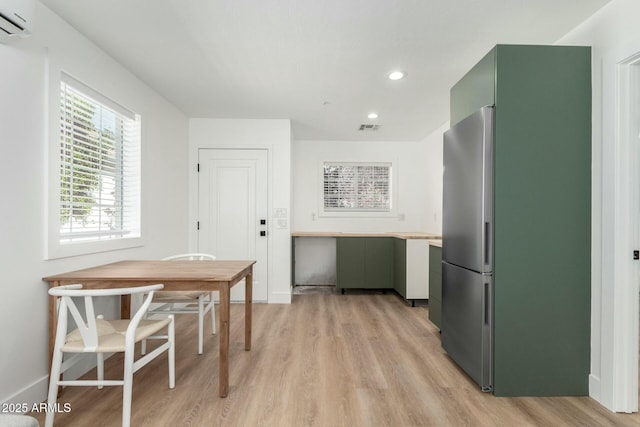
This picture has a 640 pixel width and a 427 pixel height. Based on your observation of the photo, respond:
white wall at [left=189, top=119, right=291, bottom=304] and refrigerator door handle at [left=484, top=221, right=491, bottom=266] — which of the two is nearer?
refrigerator door handle at [left=484, top=221, right=491, bottom=266]

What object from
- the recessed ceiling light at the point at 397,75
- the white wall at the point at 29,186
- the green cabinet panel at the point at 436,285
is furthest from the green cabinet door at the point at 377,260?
the white wall at the point at 29,186

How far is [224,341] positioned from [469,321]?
1.65 meters

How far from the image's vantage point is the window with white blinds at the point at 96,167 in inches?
89.1

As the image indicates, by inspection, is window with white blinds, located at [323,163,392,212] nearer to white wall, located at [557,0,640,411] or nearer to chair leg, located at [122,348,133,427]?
white wall, located at [557,0,640,411]

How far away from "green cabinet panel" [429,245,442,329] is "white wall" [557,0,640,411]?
3.96 ft

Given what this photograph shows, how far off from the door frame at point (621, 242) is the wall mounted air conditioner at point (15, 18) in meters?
3.21

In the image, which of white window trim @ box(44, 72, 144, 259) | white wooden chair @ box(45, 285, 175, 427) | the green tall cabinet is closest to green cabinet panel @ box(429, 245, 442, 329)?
the green tall cabinet

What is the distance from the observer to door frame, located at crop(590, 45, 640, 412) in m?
1.88

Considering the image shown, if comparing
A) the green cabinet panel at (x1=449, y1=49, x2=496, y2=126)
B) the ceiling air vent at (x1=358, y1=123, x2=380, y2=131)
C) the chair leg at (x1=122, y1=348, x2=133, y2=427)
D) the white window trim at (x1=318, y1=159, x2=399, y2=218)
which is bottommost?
the chair leg at (x1=122, y1=348, x2=133, y2=427)

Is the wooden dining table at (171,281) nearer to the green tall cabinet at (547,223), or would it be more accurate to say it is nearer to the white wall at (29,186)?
the white wall at (29,186)

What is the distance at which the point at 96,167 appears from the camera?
102 inches

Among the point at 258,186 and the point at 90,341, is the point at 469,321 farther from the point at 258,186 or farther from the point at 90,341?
the point at 258,186

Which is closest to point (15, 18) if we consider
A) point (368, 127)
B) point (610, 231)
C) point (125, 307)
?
point (125, 307)

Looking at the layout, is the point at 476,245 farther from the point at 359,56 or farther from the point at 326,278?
the point at 326,278
